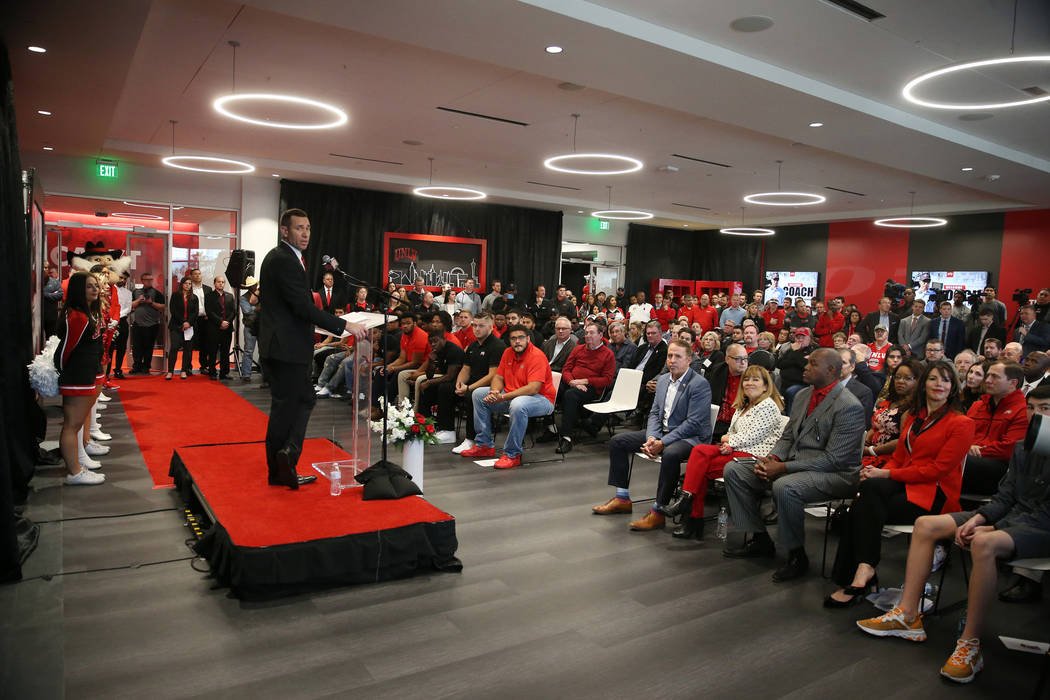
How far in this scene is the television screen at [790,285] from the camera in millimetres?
16953

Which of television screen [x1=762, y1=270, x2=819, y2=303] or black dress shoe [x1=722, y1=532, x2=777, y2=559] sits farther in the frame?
television screen [x1=762, y1=270, x2=819, y2=303]

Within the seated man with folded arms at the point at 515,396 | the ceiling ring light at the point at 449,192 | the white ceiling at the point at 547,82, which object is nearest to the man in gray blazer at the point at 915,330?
the white ceiling at the point at 547,82

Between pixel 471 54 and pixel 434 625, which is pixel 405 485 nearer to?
pixel 434 625

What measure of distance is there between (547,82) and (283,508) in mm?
4803

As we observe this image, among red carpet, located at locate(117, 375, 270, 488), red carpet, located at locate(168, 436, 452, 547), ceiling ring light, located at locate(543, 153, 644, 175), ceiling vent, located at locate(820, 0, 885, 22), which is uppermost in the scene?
ceiling vent, located at locate(820, 0, 885, 22)

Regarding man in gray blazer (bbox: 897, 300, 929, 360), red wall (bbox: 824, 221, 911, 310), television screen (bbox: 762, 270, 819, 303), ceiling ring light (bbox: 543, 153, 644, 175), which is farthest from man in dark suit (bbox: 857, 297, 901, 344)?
television screen (bbox: 762, 270, 819, 303)

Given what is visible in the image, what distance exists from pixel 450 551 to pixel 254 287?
8.52m

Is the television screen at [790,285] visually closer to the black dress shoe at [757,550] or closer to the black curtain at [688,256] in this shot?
the black curtain at [688,256]

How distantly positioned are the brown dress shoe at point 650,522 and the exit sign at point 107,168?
10.7 meters

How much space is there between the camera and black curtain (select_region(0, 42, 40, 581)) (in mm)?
3371

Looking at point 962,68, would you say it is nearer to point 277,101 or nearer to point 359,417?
point 359,417

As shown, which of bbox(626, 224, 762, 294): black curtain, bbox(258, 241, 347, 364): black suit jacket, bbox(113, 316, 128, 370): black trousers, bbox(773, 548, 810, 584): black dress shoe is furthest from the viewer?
bbox(626, 224, 762, 294): black curtain

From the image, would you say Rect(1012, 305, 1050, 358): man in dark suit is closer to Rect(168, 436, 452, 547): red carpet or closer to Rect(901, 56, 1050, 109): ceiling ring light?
Rect(901, 56, 1050, 109): ceiling ring light

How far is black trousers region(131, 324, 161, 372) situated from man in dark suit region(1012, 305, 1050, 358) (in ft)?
39.4
